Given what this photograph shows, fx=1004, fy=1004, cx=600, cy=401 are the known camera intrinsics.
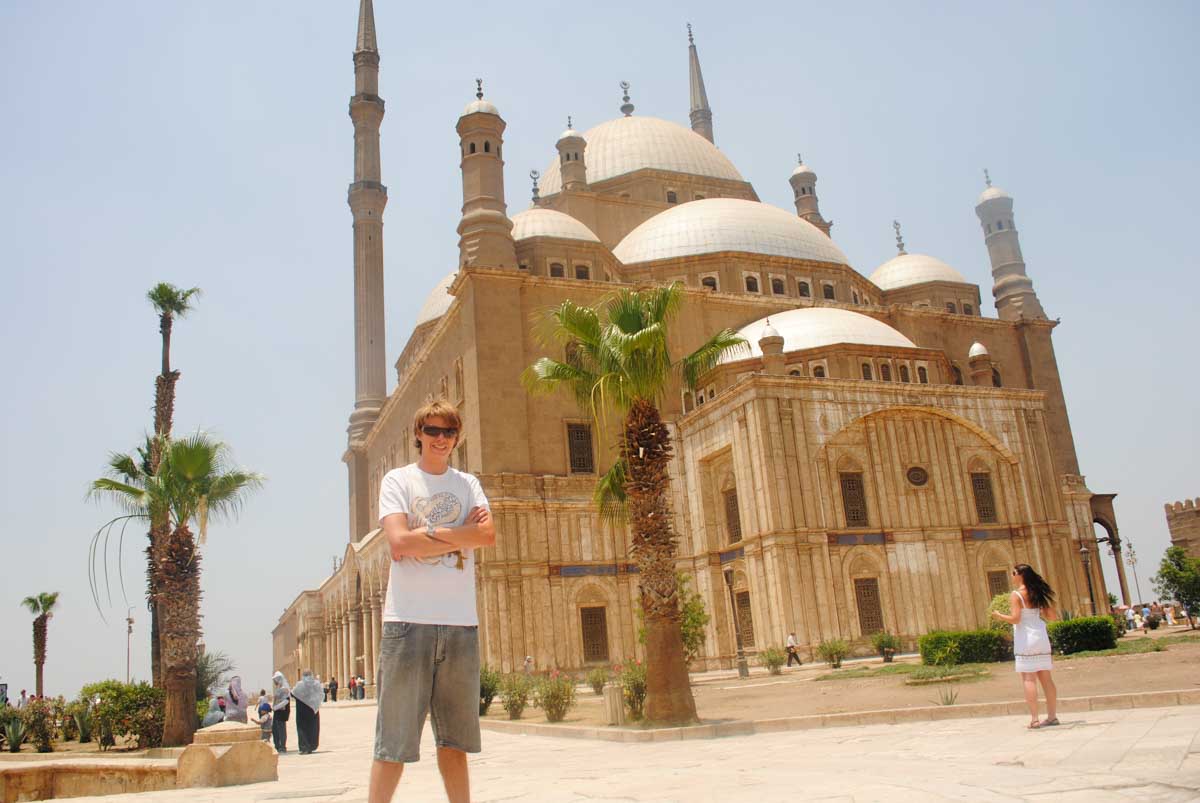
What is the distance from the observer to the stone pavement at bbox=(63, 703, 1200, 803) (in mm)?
4824

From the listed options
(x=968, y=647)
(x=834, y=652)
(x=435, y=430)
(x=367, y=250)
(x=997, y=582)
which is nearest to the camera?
(x=435, y=430)

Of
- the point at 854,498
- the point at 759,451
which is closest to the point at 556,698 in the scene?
the point at 759,451

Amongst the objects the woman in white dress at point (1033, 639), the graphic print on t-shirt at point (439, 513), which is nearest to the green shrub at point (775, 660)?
the woman in white dress at point (1033, 639)

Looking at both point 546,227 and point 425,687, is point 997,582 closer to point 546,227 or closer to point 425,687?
point 546,227

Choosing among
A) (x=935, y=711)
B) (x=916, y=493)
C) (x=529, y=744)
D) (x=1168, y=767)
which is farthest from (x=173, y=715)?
(x=916, y=493)

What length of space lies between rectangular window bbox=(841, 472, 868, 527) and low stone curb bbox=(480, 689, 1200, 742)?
15.4m

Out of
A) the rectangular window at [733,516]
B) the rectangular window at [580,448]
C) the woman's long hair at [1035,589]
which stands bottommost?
the woman's long hair at [1035,589]

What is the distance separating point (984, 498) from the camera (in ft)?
93.0

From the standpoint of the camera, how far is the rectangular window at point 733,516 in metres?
27.2

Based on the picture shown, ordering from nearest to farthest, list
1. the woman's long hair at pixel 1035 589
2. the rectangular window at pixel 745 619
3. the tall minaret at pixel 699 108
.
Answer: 1. the woman's long hair at pixel 1035 589
2. the rectangular window at pixel 745 619
3. the tall minaret at pixel 699 108

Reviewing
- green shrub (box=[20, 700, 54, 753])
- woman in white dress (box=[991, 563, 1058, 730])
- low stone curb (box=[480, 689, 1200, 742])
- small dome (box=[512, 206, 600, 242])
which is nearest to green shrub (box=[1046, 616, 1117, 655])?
low stone curb (box=[480, 689, 1200, 742])

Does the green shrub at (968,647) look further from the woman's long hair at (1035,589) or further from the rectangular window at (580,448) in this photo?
the rectangular window at (580,448)

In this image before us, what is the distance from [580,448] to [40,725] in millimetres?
15949

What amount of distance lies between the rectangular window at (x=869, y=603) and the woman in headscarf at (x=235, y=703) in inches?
652
